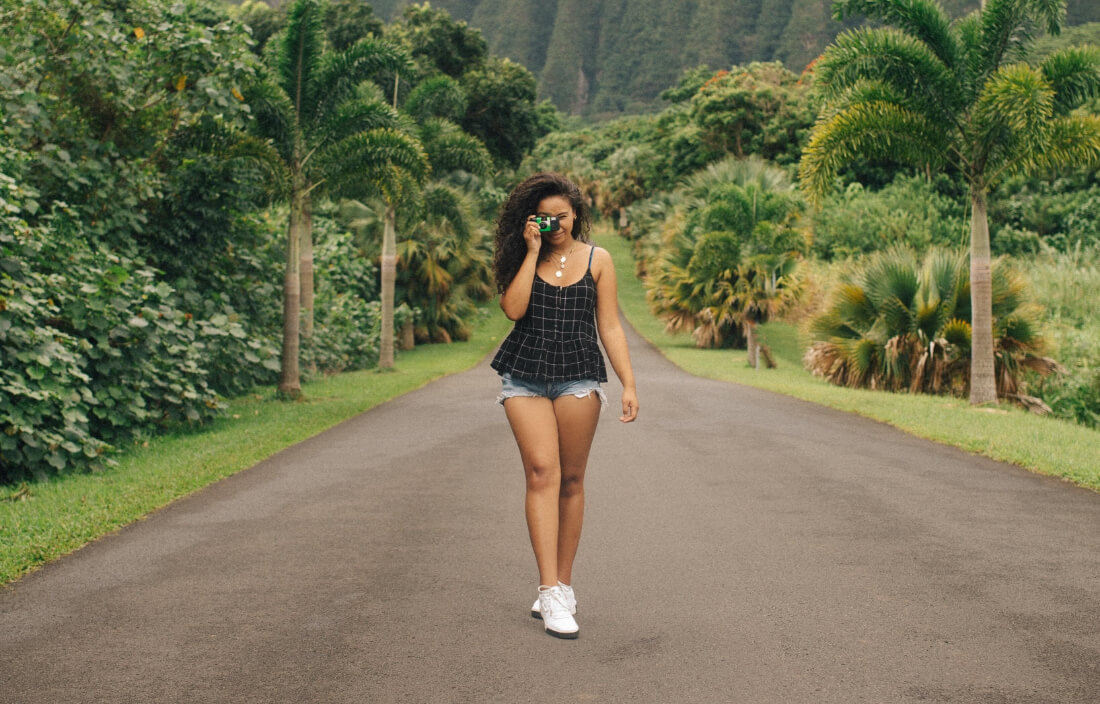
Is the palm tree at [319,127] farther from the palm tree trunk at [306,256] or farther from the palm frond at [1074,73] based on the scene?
the palm frond at [1074,73]

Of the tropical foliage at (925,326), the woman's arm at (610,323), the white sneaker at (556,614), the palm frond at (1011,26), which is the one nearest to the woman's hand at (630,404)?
the woman's arm at (610,323)

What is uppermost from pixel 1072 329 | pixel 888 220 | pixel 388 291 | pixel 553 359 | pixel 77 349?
pixel 888 220

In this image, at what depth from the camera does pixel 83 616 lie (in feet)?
16.6

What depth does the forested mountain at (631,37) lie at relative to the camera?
11819cm

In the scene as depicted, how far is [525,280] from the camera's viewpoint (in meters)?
4.83

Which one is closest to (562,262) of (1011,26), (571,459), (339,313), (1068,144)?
(571,459)

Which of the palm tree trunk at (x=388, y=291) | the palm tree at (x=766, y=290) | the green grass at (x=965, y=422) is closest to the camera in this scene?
the green grass at (x=965, y=422)

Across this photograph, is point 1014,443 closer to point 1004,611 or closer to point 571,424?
point 1004,611

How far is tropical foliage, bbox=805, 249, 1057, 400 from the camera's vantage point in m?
19.0

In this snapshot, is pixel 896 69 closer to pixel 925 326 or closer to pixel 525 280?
pixel 925 326

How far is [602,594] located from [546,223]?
6.62ft

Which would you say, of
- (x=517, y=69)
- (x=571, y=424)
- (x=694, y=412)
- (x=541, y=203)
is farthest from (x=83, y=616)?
(x=517, y=69)

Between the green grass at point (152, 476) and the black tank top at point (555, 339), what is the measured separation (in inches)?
130

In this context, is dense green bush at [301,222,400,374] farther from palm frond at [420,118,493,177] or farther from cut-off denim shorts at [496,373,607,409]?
cut-off denim shorts at [496,373,607,409]
